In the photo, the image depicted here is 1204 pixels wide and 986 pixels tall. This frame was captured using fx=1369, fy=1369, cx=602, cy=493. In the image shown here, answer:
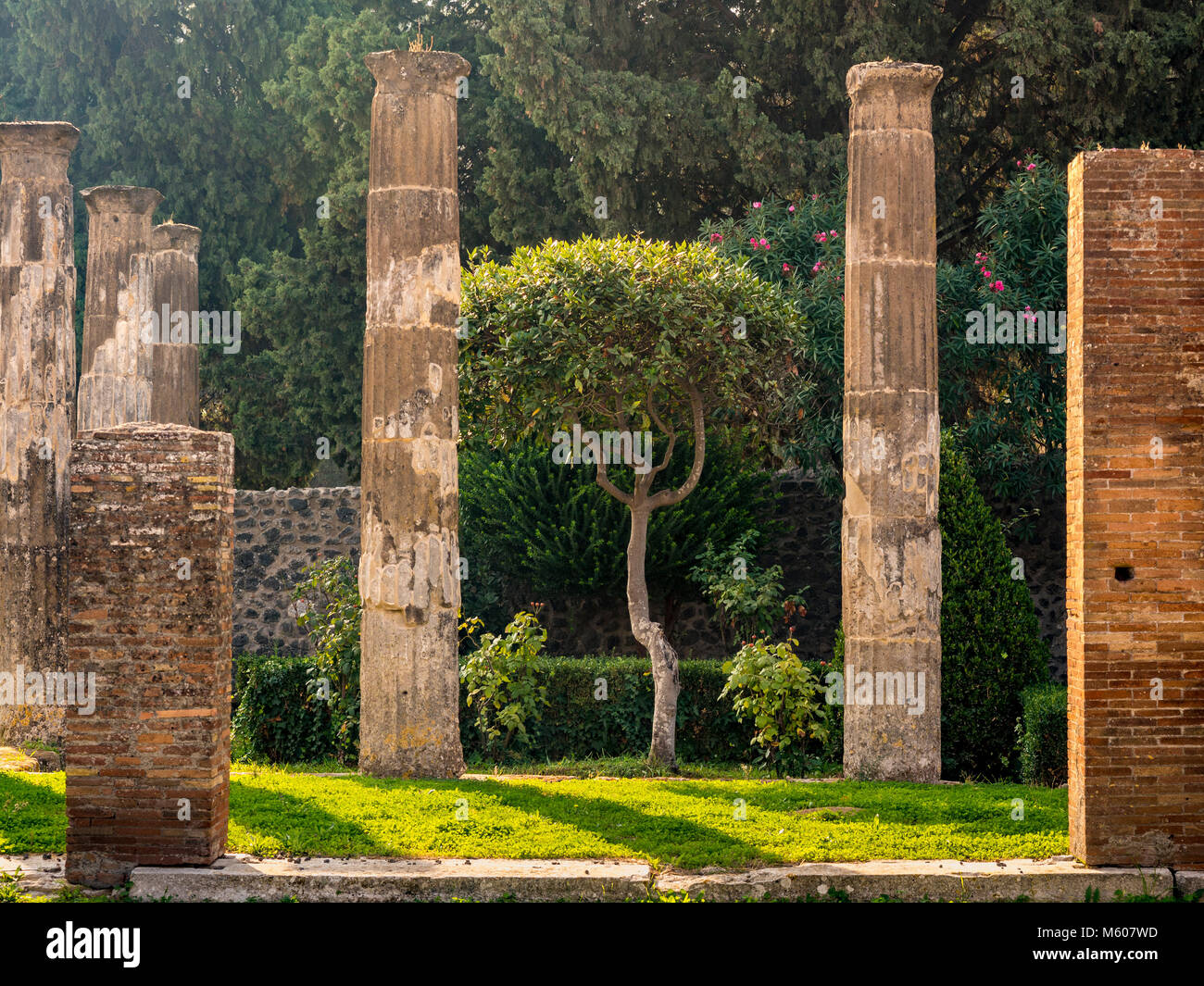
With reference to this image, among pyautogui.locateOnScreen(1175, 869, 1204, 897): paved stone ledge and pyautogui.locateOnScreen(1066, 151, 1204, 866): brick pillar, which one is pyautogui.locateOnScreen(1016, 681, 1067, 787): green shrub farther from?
pyautogui.locateOnScreen(1175, 869, 1204, 897): paved stone ledge

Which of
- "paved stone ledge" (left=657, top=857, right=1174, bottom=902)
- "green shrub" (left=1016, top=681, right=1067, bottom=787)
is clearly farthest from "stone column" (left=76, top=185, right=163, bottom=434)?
"paved stone ledge" (left=657, top=857, right=1174, bottom=902)

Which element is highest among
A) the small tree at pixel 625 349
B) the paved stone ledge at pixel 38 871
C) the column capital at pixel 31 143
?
the column capital at pixel 31 143

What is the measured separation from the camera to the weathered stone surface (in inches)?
269

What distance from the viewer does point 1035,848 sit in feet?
24.7

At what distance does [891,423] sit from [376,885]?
571 cm

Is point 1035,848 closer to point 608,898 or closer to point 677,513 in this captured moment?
point 608,898

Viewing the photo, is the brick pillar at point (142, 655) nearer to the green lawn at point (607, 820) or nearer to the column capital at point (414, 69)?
the green lawn at point (607, 820)

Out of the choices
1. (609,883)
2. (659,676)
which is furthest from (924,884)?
(659,676)

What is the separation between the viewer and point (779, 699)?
10.7 metres

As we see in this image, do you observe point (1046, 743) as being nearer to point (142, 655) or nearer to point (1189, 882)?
point (1189, 882)

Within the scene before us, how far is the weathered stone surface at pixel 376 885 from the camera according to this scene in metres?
6.84

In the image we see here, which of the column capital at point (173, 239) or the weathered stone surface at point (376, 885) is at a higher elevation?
the column capital at point (173, 239)

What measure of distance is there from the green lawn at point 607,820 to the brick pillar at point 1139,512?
0.65 metres

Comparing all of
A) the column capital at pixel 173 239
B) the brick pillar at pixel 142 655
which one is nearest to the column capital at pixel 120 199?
the column capital at pixel 173 239
